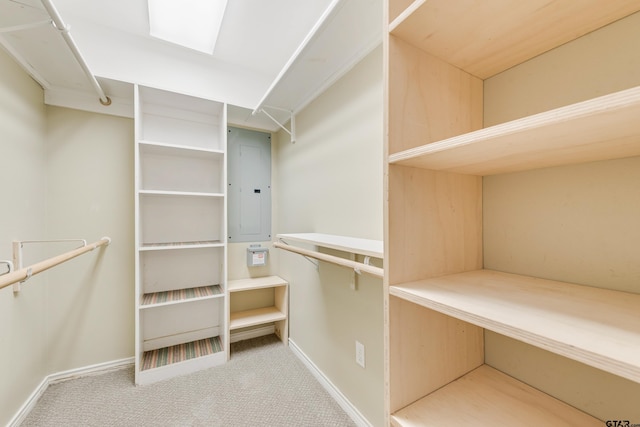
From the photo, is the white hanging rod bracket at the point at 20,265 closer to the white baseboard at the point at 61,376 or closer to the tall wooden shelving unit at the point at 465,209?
the white baseboard at the point at 61,376

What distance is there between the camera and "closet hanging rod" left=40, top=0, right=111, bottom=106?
42.2 inches

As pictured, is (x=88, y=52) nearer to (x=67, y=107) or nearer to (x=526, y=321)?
(x=67, y=107)

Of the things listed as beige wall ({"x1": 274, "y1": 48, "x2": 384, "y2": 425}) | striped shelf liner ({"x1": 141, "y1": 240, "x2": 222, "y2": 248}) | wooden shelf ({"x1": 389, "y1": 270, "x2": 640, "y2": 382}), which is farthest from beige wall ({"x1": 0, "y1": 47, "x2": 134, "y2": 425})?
wooden shelf ({"x1": 389, "y1": 270, "x2": 640, "y2": 382})

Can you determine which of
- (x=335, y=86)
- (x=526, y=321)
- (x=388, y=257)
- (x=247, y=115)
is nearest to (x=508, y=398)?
(x=526, y=321)

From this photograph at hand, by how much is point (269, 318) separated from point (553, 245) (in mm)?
2232

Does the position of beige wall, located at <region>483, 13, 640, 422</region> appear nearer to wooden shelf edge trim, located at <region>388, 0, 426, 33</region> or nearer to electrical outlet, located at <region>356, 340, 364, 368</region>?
wooden shelf edge trim, located at <region>388, 0, 426, 33</region>

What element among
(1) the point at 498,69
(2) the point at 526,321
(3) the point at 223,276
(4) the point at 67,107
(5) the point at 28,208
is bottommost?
(3) the point at 223,276

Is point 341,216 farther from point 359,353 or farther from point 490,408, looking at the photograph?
point 490,408

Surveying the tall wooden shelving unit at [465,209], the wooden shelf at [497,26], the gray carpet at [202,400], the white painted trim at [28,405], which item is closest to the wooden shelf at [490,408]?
the tall wooden shelving unit at [465,209]

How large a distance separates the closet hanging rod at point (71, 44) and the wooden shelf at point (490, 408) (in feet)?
6.63

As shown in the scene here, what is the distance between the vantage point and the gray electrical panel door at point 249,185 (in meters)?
2.52

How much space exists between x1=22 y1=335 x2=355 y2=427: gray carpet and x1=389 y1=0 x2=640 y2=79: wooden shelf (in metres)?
1.97

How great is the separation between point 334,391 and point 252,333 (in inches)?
45.6

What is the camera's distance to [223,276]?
2.20 metres
